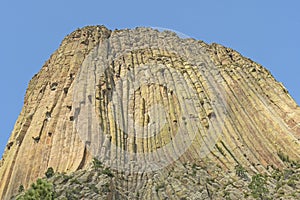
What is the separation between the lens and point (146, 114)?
62.6 metres

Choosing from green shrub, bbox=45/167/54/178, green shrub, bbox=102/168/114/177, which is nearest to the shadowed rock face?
green shrub, bbox=102/168/114/177

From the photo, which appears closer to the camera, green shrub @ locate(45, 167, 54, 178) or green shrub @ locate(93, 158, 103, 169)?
green shrub @ locate(93, 158, 103, 169)

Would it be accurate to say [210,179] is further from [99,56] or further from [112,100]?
[99,56]

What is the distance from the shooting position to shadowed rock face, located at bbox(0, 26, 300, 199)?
56.0 metres

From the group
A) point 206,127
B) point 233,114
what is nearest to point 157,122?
point 206,127

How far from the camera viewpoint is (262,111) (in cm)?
6588

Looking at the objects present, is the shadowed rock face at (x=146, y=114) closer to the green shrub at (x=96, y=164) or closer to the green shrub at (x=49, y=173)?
the green shrub at (x=96, y=164)

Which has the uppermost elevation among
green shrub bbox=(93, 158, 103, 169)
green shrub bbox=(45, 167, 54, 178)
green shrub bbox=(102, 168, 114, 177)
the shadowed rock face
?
the shadowed rock face

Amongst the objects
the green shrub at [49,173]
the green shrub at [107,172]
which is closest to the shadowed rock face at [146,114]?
the green shrub at [107,172]

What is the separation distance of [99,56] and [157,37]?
10417 millimetres

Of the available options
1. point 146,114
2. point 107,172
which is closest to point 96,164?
point 107,172

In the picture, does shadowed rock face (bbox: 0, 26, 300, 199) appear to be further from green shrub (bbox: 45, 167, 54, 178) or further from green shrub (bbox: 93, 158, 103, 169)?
green shrub (bbox: 45, 167, 54, 178)

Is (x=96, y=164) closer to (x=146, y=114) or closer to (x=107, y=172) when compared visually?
(x=107, y=172)

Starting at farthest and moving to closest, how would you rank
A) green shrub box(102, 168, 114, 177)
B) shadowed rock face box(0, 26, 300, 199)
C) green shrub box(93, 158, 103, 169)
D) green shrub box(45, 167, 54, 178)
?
1. shadowed rock face box(0, 26, 300, 199)
2. green shrub box(45, 167, 54, 178)
3. green shrub box(93, 158, 103, 169)
4. green shrub box(102, 168, 114, 177)
